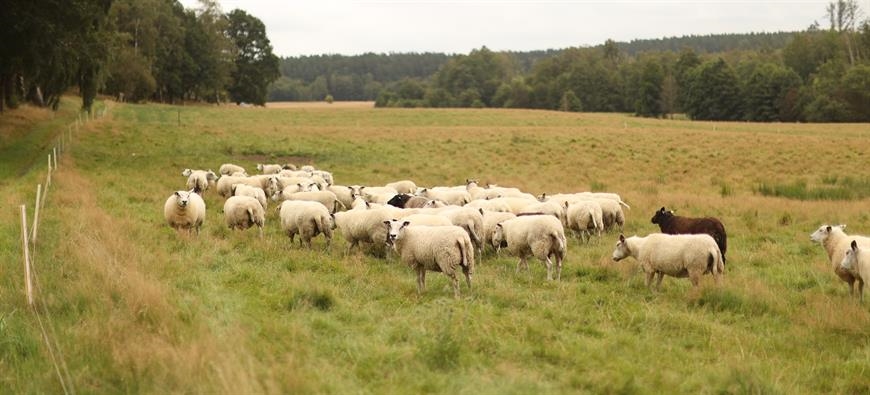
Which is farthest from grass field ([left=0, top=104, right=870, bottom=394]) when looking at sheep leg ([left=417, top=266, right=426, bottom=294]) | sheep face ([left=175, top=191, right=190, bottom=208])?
sheep face ([left=175, top=191, right=190, bottom=208])

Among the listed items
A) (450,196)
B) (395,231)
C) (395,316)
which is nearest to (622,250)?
(395,231)

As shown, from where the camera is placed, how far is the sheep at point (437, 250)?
11.3 metres

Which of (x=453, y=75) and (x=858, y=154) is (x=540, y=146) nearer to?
(x=858, y=154)

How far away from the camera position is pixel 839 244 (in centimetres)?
1245

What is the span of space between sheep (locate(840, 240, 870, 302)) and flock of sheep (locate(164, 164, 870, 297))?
16mm

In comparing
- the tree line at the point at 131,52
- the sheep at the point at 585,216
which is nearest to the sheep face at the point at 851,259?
the sheep at the point at 585,216

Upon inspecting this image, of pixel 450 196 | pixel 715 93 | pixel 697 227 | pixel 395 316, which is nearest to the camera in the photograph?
pixel 395 316

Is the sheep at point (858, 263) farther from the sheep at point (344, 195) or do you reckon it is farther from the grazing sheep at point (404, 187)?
the grazing sheep at point (404, 187)

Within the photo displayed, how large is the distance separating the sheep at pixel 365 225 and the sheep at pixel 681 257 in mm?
5292

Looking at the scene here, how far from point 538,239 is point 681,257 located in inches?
105

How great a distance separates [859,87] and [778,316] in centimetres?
8618

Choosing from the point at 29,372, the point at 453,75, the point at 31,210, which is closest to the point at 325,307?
the point at 29,372

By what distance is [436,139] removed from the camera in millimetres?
44719

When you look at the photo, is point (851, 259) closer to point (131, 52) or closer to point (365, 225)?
point (365, 225)
